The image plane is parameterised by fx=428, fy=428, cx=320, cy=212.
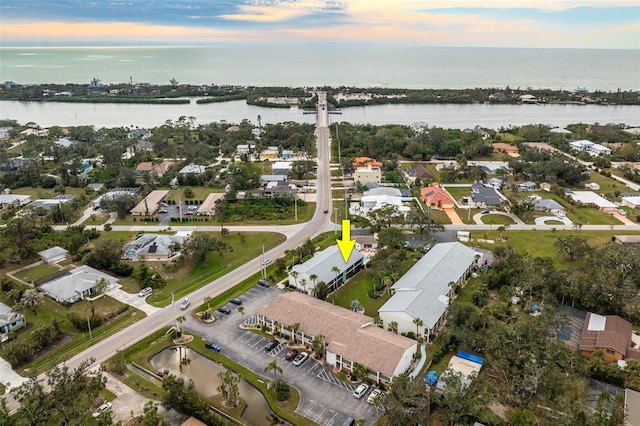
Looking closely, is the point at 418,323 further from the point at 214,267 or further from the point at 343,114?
the point at 343,114

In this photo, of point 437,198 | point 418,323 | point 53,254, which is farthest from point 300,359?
point 437,198

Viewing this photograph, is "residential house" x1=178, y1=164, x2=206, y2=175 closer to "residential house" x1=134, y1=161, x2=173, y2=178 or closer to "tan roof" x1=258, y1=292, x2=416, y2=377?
"residential house" x1=134, y1=161, x2=173, y2=178

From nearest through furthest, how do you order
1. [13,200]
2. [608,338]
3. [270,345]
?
[608,338] < [270,345] < [13,200]

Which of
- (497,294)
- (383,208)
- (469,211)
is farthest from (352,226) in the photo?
(497,294)

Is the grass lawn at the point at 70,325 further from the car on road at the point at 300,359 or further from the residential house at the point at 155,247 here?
the car on road at the point at 300,359

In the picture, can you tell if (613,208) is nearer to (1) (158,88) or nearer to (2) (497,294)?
(2) (497,294)

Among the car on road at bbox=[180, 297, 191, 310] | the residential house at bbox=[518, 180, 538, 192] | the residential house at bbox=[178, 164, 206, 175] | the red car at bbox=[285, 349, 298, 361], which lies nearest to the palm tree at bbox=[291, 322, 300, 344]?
the red car at bbox=[285, 349, 298, 361]
